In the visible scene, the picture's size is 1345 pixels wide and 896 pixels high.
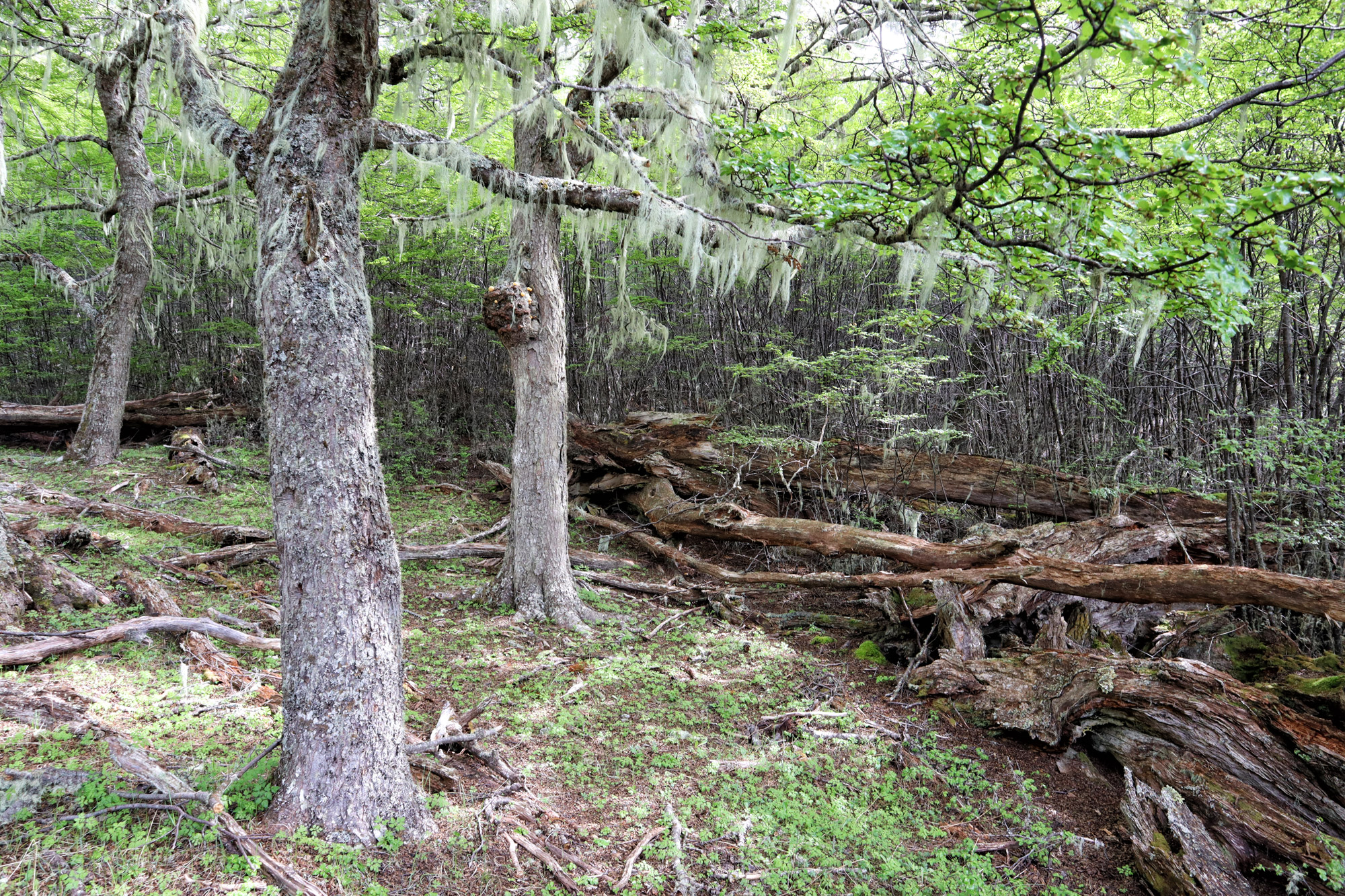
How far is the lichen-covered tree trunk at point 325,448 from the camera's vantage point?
2625 millimetres

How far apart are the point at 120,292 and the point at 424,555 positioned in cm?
632

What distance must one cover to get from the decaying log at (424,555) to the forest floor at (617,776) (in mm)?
389

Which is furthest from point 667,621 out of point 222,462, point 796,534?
point 222,462

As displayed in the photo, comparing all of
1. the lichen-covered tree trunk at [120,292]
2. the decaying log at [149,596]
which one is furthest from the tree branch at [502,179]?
the lichen-covered tree trunk at [120,292]

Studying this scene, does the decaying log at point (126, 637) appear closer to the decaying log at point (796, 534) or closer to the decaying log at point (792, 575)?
the decaying log at point (792, 575)

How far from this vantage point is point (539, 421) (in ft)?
20.0

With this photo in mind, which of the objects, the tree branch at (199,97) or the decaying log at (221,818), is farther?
the tree branch at (199,97)

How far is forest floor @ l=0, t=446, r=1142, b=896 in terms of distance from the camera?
2609mm

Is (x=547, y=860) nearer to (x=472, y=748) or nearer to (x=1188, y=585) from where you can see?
(x=472, y=748)

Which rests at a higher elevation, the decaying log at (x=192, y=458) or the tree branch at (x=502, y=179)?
the tree branch at (x=502, y=179)

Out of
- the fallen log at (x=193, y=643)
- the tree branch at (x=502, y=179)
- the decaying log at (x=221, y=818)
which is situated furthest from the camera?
the fallen log at (x=193, y=643)

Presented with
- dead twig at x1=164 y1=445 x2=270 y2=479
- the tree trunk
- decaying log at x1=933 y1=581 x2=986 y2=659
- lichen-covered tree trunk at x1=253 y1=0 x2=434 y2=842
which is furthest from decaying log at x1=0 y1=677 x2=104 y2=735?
dead twig at x1=164 y1=445 x2=270 y2=479

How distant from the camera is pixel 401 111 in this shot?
523 centimetres

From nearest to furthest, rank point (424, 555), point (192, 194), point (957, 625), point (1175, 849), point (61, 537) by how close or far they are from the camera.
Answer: point (1175, 849)
point (957, 625)
point (61, 537)
point (424, 555)
point (192, 194)
